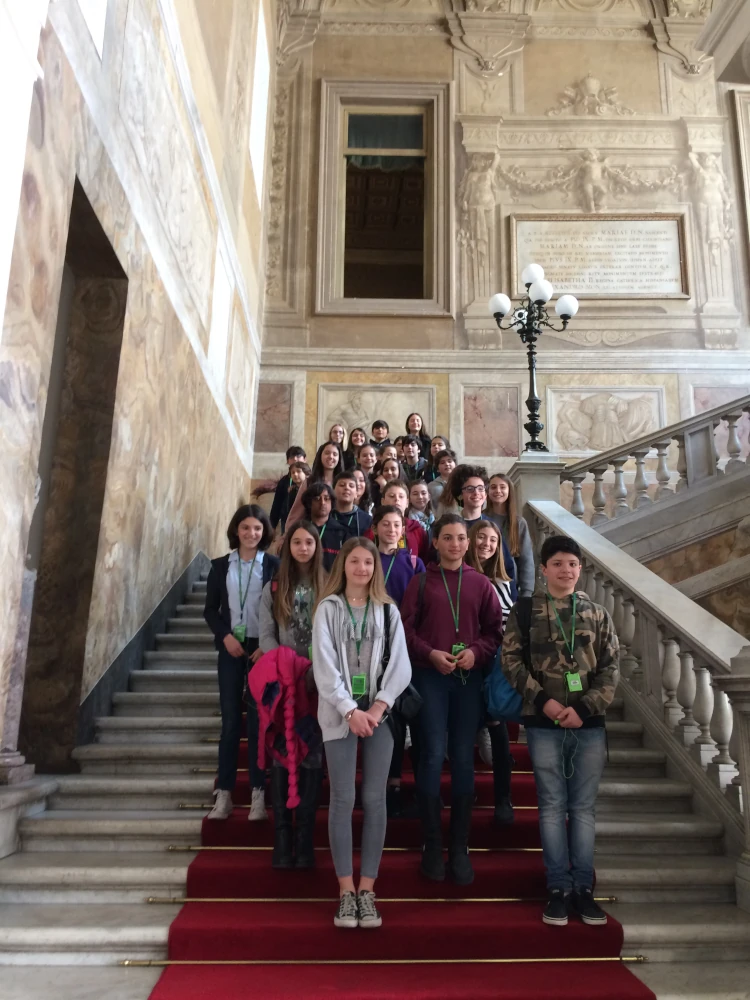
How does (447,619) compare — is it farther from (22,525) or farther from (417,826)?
(22,525)

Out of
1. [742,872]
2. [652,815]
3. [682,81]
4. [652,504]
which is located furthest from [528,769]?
[682,81]

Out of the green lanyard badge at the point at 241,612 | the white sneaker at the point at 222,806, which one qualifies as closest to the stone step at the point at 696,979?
the white sneaker at the point at 222,806

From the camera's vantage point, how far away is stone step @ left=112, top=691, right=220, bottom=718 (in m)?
5.54

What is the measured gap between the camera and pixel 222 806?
4215 mm

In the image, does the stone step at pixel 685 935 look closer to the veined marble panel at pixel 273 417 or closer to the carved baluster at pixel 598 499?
the carved baluster at pixel 598 499

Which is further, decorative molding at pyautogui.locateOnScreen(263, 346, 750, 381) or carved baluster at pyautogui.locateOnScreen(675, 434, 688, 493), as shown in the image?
decorative molding at pyautogui.locateOnScreen(263, 346, 750, 381)

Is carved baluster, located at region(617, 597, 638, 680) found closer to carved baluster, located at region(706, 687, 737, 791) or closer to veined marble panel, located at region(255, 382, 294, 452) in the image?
carved baluster, located at region(706, 687, 737, 791)

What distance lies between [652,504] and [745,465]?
36.3 inches

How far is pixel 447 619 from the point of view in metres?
3.99

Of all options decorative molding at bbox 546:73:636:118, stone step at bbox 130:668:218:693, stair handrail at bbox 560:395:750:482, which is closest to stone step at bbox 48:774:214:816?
stone step at bbox 130:668:218:693

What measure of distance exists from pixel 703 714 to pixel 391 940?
2300mm

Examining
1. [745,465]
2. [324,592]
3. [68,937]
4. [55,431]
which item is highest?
[745,465]

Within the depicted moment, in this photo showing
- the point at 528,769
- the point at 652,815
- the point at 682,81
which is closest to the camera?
the point at 652,815

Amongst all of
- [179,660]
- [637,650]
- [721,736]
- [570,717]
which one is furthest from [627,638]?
[179,660]
